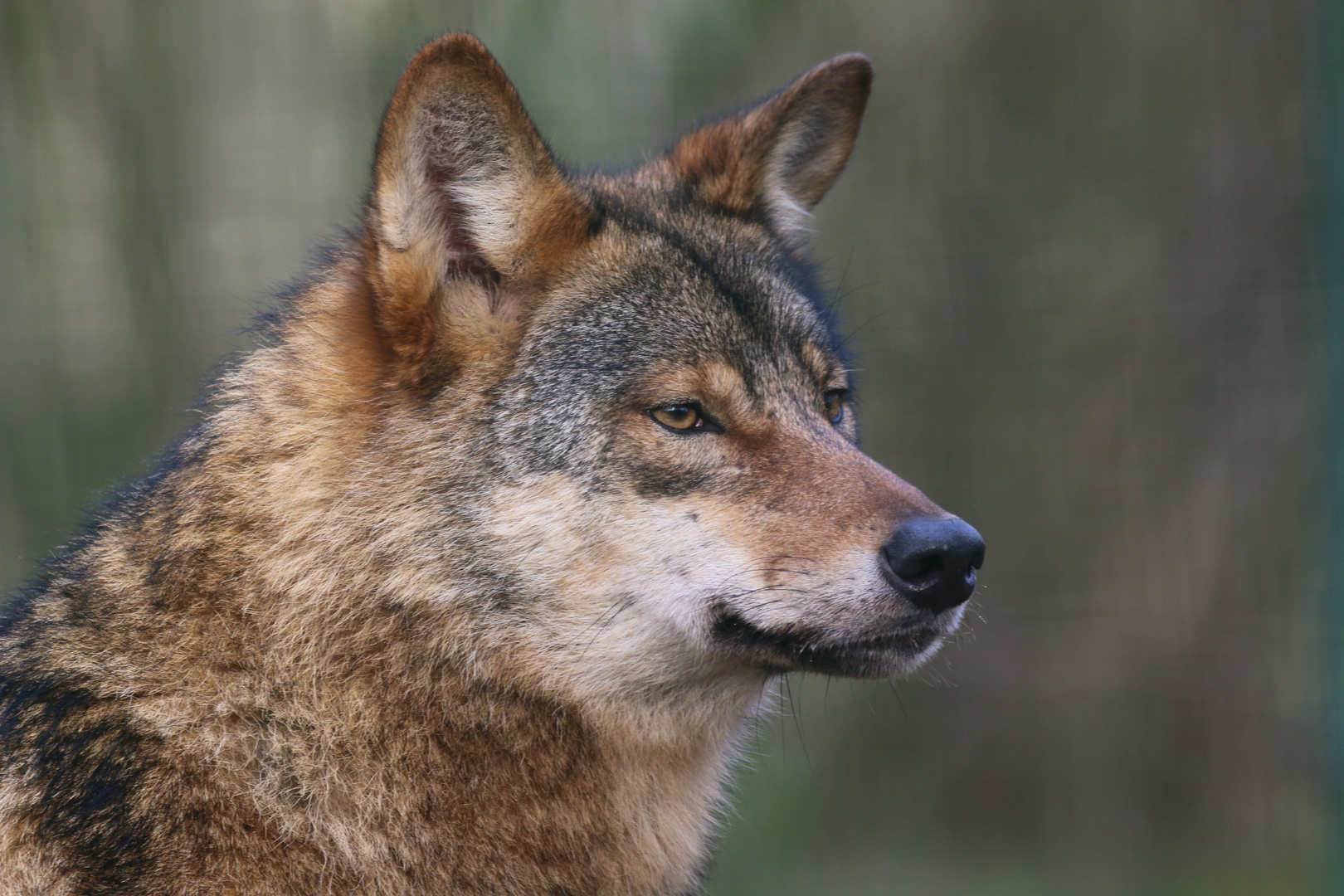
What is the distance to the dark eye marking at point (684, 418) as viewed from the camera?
297 cm

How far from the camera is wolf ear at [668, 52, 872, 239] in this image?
12.1 feet

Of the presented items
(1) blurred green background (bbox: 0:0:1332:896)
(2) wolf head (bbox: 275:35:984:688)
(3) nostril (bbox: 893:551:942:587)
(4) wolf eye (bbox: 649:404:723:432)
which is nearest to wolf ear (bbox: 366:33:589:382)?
(2) wolf head (bbox: 275:35:984:688)

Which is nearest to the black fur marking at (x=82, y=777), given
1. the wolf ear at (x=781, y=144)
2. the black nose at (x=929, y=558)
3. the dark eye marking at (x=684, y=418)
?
the dark eye marking at (x=684, y=418)

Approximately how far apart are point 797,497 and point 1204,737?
4788 millimetres

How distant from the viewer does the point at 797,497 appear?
9.29 ft

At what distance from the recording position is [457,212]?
3025 mm

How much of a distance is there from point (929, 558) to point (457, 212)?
1.46 m

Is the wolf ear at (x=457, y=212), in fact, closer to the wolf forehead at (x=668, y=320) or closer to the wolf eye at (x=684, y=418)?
the wolf forehead at (x=668, y=320)

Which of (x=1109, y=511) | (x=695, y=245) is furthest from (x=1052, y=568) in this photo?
(x=695, y=245)

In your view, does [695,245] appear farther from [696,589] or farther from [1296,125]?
[1296,125]

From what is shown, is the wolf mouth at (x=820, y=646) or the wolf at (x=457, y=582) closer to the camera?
the wolf at (x=457, y=582)

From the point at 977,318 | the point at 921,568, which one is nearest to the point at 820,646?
the point at 921,568

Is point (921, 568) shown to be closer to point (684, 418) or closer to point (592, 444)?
point (684, 418)

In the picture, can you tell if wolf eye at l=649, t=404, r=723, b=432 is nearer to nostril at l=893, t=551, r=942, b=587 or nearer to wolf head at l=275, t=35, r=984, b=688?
wolf head at l=275, t=35, r=984, b=688
